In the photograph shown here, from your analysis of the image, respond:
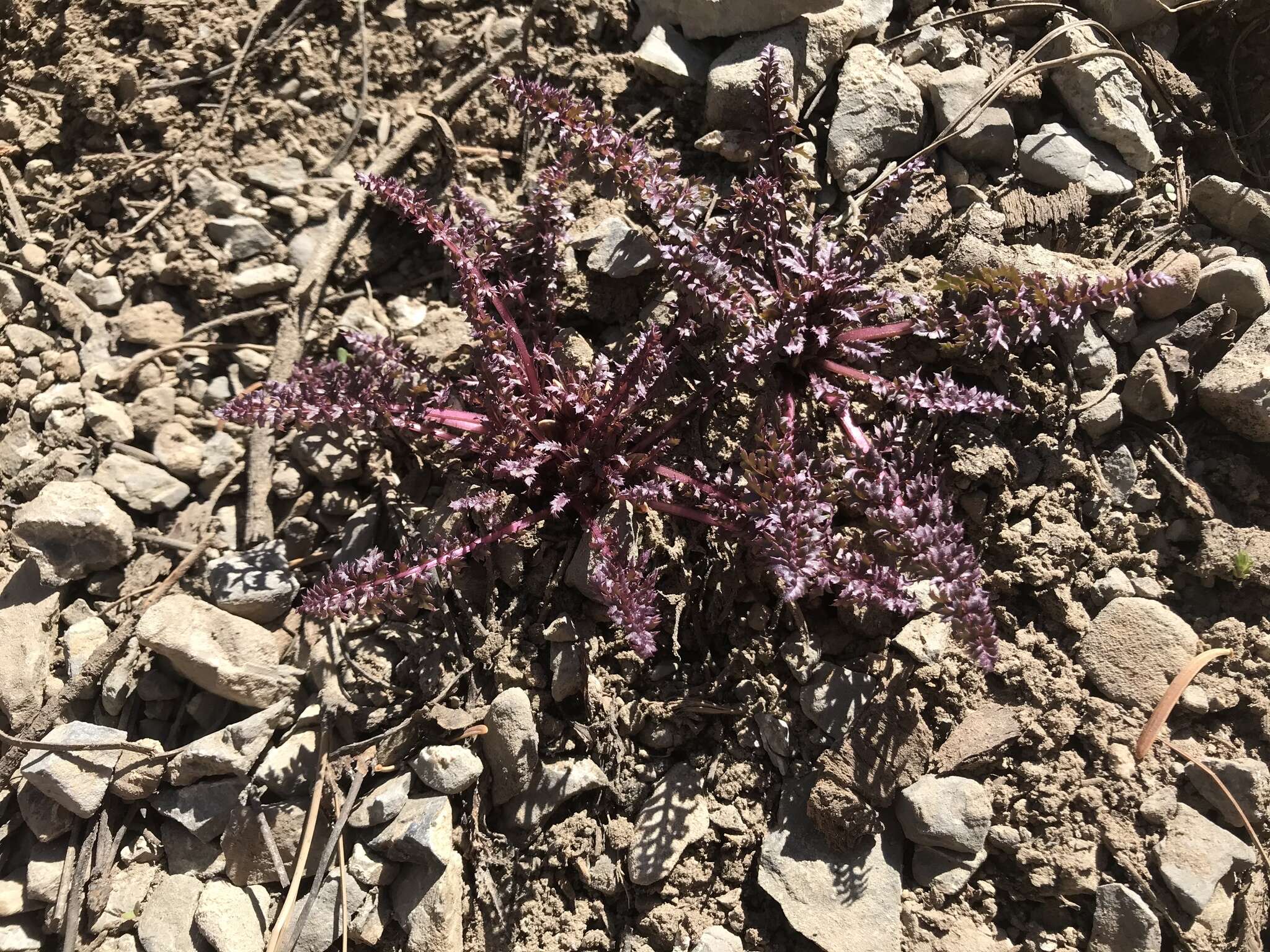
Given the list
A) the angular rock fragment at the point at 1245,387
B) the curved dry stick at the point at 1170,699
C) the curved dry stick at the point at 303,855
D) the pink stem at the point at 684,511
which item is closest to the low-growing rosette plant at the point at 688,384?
the pink stem at the point at 684,511

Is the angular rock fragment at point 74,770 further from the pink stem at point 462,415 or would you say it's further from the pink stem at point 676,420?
the pink stem at point 676,420

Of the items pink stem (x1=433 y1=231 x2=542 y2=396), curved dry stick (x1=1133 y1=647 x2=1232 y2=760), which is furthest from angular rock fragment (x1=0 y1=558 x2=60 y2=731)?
curved dry stick (x1=1133 y1=647 x2=1232 y2=760)

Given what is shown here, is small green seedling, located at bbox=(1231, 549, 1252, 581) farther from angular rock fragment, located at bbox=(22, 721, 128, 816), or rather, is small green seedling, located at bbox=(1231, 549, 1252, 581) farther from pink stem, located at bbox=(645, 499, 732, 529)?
angular rock fragment, located at bbox=(22, 721, 128, 816)

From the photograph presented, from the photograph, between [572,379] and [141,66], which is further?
[141,66]

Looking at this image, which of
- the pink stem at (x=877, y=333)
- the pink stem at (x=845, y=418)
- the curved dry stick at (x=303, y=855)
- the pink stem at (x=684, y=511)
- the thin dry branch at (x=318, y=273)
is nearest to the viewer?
the curved dry stick at (x=303, y=855)

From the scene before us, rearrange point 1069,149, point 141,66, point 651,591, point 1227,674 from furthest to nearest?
point 141,66, point 1069,149, point 1227,674, point 651,591

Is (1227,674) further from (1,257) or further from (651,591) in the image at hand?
(1,257)

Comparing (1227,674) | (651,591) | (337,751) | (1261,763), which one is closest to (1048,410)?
(1227,674)

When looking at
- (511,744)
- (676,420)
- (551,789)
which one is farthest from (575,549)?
(551,789)
